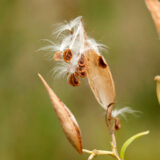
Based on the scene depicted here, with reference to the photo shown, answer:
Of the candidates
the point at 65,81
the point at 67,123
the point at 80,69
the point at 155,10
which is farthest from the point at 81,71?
the point at 65,81

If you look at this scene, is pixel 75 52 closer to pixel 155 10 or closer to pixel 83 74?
pixel 83 74

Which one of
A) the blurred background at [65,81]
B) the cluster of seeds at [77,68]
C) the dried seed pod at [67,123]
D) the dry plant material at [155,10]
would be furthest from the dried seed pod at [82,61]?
the blurred background at [65,81]

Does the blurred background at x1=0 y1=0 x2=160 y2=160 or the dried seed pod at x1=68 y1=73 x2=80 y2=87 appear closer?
the dried seed pod at x1=68 y1=73 x2=80 y2=87

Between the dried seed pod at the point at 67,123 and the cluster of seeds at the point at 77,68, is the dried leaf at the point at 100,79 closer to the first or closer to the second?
the cluster of seeds at the point at 77,68

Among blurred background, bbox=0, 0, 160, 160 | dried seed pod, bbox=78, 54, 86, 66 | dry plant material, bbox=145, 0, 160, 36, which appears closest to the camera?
dry plant material, bbox=145, 0, 160, 36

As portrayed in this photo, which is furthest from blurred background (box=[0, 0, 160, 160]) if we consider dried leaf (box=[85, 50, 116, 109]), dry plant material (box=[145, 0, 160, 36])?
dry plant material (box=[145, 0, 160, 36])

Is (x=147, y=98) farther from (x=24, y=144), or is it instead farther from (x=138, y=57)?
(x=24, y=144)

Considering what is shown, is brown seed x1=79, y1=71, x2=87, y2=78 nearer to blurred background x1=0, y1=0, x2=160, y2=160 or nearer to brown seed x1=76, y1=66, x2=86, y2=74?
brown seed x1=76, y1=66, x2=86, y2=74

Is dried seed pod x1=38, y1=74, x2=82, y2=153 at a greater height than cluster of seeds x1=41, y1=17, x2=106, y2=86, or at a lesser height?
lesser
